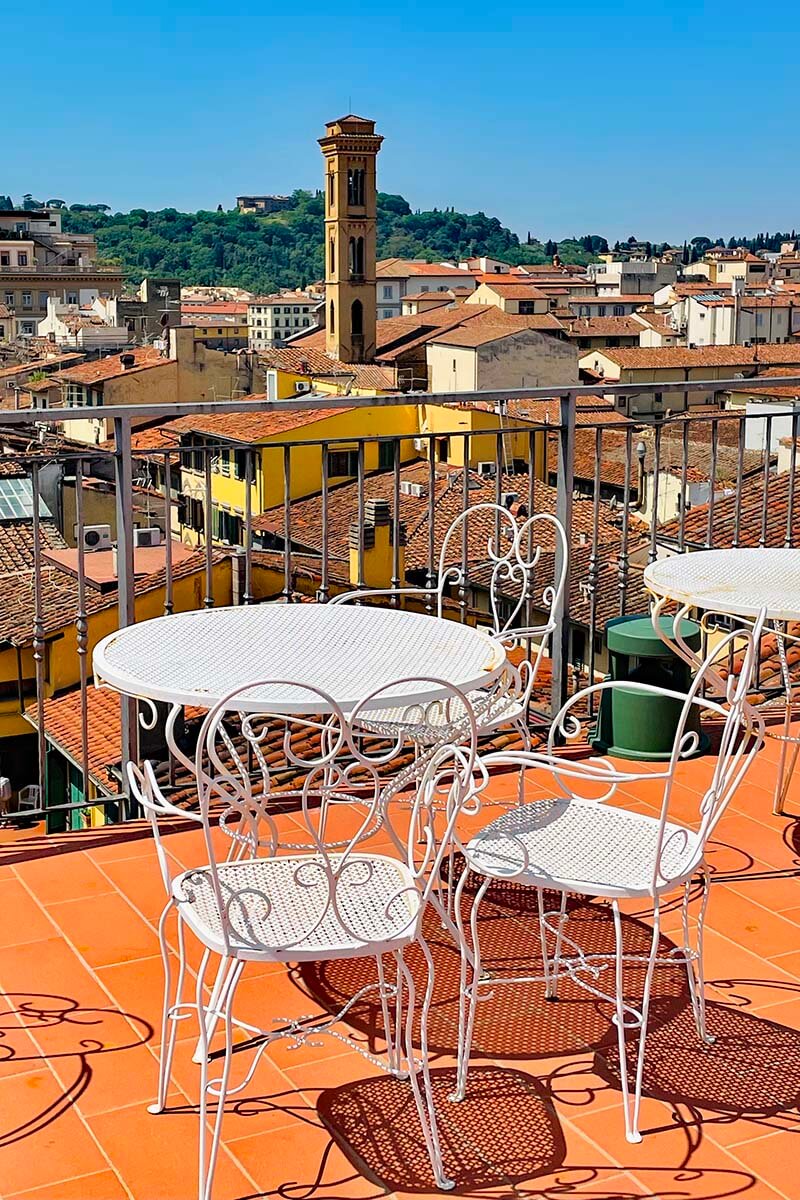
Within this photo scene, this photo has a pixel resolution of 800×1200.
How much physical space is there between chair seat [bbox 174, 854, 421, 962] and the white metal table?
127 centimetres

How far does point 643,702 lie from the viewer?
449 cm

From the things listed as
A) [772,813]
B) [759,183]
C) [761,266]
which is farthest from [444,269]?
[772,813]

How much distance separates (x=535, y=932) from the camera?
3.33 metres

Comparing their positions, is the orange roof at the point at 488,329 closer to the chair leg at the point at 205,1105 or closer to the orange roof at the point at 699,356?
the orange roof at the point at 699,356

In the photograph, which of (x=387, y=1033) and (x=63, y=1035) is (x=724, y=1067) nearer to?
(x=387, y=1033)

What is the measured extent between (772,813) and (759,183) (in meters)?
80.9

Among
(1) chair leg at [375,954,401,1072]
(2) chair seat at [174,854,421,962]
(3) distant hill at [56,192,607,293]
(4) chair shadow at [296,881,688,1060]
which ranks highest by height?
(3) distant hill at [56,192,607,293]

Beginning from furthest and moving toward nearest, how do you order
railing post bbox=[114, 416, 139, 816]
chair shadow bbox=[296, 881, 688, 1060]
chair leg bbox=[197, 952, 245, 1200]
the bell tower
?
the bell tower < railing post bbox=[114, 416, 139, 816] < chair shadow bbox=[296, 881, 688, 1060] < chair leg bbox=[197, 952, 245, 1200]

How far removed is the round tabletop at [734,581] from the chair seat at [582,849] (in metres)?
0.76

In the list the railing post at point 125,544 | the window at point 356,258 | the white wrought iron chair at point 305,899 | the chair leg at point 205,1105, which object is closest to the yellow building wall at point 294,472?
the railing post at point 125,544

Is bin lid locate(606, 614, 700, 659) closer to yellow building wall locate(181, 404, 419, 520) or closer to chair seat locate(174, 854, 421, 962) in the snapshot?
chair seat locate(174, 854, 421, 962)

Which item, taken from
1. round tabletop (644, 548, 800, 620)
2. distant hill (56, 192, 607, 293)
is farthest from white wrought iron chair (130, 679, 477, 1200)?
distant hill (56, 192, 607, 293)

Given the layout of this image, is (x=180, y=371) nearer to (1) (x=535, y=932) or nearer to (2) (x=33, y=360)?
(2) (x=33, y=360)

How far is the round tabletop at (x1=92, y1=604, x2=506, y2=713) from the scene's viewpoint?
8.16 feet
